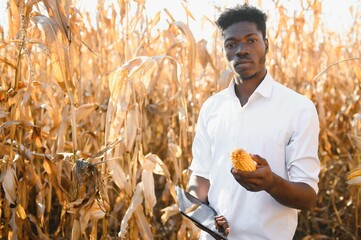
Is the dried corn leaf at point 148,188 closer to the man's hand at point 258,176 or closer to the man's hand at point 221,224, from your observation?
the man's hand at point 221,224

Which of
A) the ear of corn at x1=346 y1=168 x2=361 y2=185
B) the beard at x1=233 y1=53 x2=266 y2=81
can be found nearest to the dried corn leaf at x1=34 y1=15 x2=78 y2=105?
the beard at x1=233 y1=53 x2=266 y2=81

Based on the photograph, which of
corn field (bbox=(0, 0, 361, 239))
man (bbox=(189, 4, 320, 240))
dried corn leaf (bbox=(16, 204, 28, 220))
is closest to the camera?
man (bbox=(189, 4, 320, 240))

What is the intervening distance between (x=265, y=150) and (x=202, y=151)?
29 centimetres

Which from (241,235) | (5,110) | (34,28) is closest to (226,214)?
(241,235)

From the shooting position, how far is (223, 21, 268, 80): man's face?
5.44ft

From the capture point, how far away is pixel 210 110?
1.81 m

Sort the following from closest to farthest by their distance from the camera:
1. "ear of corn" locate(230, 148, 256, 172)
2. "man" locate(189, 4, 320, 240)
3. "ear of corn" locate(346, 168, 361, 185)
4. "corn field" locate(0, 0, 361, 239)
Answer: "ear of corn" locate(230, 148, 256, 172) → "man" locate(189, 4, 320, 240) → "ear of corn" locate(346, 168, 361, 185) → "corn field" locate(0, 0, 361, 239)

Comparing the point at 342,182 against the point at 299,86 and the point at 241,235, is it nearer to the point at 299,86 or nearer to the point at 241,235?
the point at 299,86

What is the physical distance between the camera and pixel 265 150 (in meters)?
1.58

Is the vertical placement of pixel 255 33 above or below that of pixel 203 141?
above

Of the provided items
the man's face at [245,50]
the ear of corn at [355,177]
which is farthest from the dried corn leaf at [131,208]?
the ear of corn at [355,177]

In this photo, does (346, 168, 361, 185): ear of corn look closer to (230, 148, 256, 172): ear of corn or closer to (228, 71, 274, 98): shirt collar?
(228, 71, 274, 98): shirt collar

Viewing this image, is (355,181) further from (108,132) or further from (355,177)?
(108,132)

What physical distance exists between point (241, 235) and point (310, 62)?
88.9 inches
